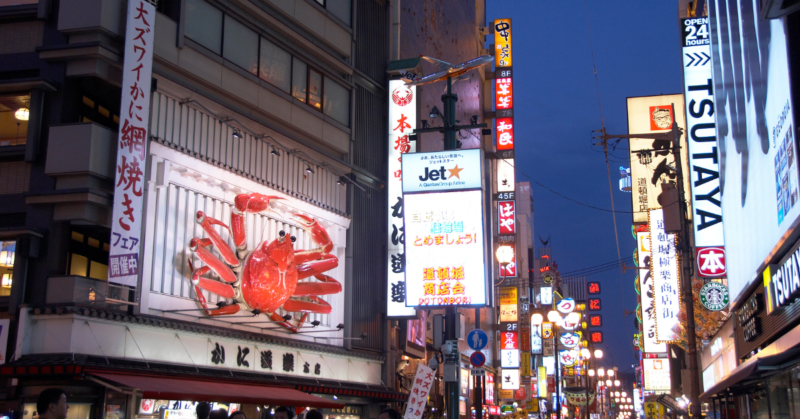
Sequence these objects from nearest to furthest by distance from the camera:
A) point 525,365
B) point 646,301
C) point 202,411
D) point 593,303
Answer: point 202,411 → point 646,301 → point 525,365 → point 593,303

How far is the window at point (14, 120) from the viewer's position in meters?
17.8

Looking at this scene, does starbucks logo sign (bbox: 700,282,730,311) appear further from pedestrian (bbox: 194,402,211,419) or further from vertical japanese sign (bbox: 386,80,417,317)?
pedestrian (bbox: 194,402,211,419)

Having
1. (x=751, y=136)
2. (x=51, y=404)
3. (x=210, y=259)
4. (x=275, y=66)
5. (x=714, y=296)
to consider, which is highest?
(x=275, y=66)

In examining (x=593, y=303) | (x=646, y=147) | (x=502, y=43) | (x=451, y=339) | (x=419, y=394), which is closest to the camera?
(x=419, y=394)

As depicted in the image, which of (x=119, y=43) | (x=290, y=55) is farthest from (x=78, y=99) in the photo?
(x=290, y=55)

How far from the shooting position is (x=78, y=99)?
1764cm

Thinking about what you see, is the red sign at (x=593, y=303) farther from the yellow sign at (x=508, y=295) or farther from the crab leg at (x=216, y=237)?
the crab leg at (x=216, y=237)

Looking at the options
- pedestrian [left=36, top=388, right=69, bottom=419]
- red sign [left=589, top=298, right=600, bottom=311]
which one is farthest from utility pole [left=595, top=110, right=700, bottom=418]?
red sign [left=589, top=298, right=600, bottom=311]

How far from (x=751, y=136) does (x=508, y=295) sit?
131ft

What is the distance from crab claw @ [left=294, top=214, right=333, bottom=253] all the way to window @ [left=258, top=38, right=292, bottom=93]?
14.8 feet

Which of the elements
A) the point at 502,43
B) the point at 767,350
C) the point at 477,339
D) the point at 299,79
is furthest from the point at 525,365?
the point at 767,350

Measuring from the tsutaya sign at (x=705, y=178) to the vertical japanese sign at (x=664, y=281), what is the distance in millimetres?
9436

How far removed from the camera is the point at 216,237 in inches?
795

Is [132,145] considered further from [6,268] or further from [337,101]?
[337,101]
